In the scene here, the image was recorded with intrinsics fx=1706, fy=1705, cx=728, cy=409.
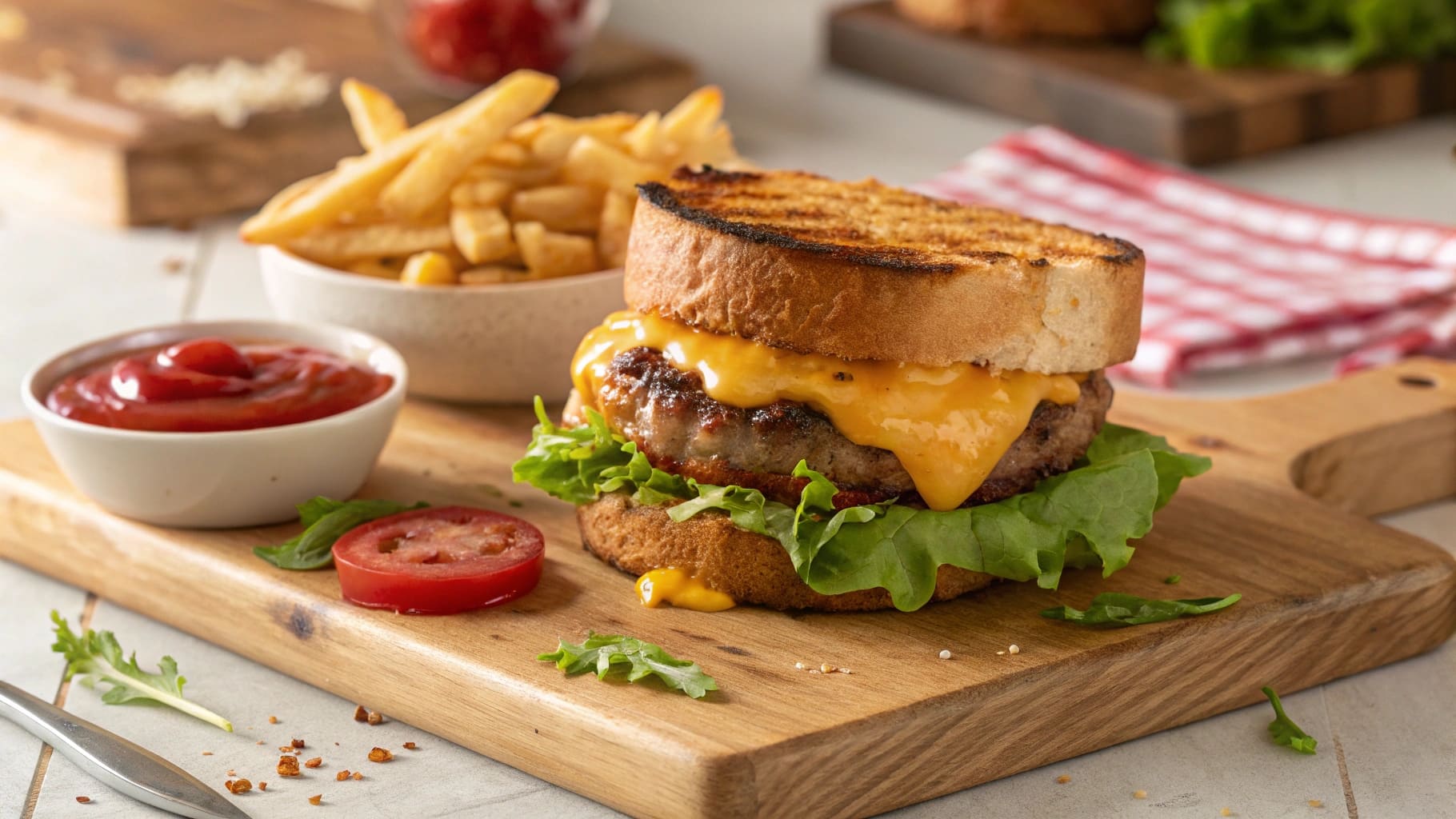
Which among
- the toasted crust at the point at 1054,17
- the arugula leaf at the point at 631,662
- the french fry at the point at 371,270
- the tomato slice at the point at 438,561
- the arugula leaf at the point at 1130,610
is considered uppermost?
the toasted crust at the point at 1054,17

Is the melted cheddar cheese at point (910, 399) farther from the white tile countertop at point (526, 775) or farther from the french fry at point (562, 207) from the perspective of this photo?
the french fry at point (562, 207)

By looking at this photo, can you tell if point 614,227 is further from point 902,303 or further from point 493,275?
point 902,303

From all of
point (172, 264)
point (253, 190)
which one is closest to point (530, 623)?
point (172, 264)

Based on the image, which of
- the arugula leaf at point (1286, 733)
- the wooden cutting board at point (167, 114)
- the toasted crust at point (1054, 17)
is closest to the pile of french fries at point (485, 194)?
the arugula leaf at point (1286, 733)

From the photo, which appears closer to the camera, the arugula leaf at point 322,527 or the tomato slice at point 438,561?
the tomato slice at point 438,561

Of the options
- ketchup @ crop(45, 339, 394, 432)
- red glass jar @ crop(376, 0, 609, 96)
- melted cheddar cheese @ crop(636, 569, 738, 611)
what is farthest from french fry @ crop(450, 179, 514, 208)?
red glass jar @ crop(376, 0, 609, 96)

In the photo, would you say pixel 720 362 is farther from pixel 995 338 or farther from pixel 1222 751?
pixel 1222 751

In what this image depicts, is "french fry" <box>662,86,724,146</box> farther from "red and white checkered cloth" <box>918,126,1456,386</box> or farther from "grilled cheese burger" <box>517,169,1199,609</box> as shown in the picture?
"red and white checkered cloth" <box>918,126,1456,386</box>
